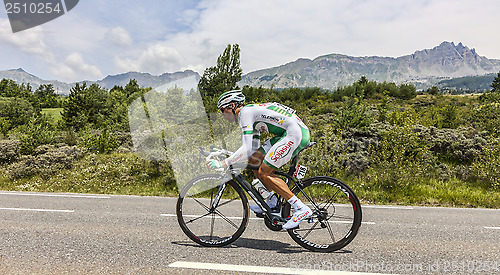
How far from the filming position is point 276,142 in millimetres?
4238

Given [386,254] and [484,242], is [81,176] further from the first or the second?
[484,242]

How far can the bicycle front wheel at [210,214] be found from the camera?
4324 millimetres

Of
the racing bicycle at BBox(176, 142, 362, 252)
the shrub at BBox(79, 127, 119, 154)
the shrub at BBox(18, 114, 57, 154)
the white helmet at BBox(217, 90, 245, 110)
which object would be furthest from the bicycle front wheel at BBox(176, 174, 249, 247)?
the shrub at BBox(18, 114, 57, 154)

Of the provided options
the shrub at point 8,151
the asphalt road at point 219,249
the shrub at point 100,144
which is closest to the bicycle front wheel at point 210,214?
the asphalt road at point 219,249

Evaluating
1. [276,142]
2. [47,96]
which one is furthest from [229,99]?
[47,96]

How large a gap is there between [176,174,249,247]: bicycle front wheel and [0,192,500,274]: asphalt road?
0.19 metres

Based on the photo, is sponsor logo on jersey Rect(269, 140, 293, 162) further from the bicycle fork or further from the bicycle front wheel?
the bicycle fork

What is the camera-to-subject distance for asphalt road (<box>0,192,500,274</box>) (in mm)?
3600

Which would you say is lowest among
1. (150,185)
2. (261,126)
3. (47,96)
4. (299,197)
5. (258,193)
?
(150,185)

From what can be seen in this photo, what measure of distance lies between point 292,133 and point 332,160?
21.0ft

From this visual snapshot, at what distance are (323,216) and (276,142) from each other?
4.10 feet

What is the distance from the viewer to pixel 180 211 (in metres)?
4.47

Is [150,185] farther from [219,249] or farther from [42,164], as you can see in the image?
[219,249]

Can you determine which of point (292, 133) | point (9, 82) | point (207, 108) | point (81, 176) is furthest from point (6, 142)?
point (9, 82)
